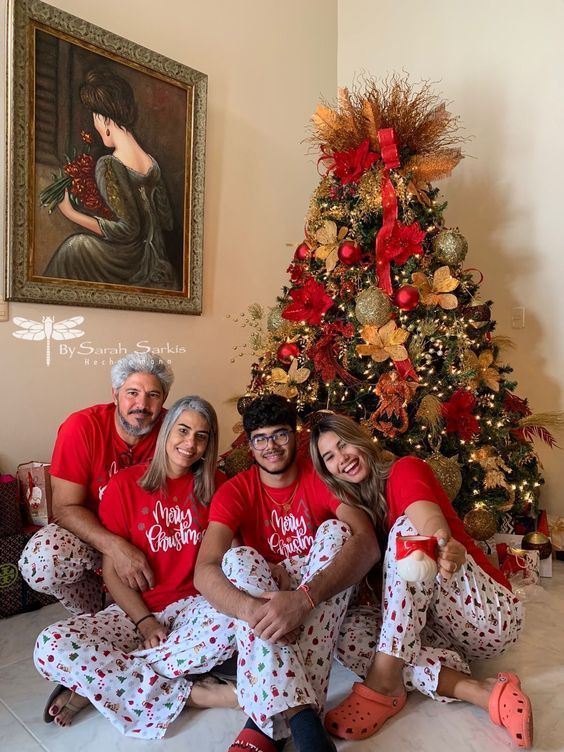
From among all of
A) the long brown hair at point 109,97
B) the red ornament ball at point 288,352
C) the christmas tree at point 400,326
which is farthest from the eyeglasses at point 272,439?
the long brown hair at point 109,97

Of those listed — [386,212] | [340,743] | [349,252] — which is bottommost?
[340,743]

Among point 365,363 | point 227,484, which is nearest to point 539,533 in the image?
point 365,363

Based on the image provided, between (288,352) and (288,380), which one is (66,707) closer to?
(288,380)

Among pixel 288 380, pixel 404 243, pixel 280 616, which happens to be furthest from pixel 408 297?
pixel 280 616

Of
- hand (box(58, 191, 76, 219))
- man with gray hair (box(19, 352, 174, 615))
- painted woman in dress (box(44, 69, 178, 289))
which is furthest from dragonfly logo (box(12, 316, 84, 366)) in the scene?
man with gray hair (box(19, 352, 174, 615))

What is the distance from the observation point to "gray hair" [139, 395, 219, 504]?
5.58 ft

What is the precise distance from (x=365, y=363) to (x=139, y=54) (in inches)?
70.8

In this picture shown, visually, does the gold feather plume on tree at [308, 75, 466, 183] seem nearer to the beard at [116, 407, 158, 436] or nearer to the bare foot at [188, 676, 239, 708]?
the beard at [116, 407, 158, 436]

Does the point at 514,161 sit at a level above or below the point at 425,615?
above

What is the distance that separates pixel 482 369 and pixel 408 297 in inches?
18.2

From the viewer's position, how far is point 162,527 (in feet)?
5.52

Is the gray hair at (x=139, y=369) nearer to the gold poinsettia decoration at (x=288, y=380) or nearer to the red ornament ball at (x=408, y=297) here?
the gold poinsettia decoration at (x=288, y=380)

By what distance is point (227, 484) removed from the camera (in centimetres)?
166

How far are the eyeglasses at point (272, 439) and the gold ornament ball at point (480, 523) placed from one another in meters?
1.06
